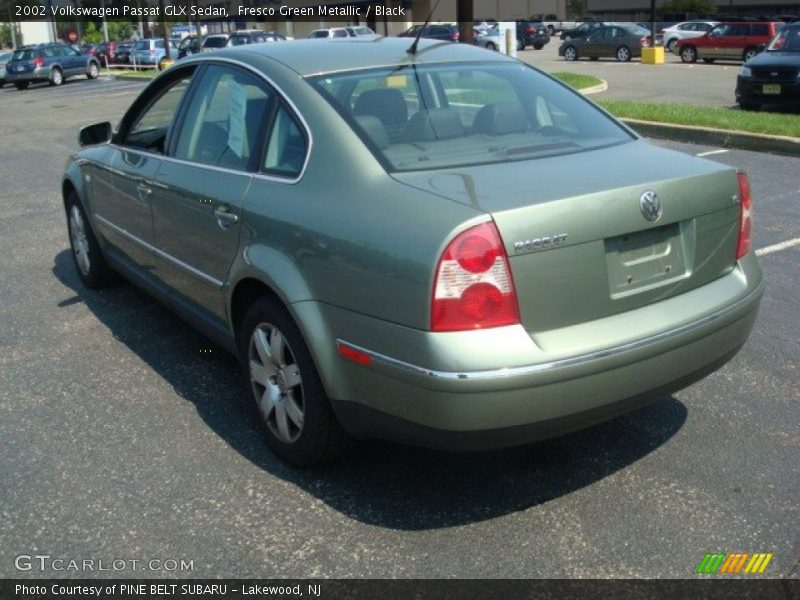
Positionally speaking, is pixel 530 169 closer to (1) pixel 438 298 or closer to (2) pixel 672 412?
(1) pixel 438 298

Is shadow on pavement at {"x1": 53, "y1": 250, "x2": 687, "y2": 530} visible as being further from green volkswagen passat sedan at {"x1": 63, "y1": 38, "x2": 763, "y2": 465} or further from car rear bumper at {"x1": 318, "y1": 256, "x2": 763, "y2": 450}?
car rear bumper at {"x1": 318, "y1": 256, "x2": 763, "y2": 450}

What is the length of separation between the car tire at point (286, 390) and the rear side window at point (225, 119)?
729 millimetres

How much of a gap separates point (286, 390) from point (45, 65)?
33.6 meters

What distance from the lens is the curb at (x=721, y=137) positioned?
34.5ft

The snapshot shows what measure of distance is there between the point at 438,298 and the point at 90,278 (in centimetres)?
396

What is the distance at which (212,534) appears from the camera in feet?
10.5

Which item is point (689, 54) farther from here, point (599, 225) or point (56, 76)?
point (599, 225)

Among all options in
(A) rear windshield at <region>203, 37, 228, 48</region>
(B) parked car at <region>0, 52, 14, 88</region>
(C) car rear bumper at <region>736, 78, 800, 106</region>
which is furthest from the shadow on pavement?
(A) rear windshield at <region>203, 37, 228, 48</region>

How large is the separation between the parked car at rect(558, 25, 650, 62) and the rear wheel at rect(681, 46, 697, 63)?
5.13ft

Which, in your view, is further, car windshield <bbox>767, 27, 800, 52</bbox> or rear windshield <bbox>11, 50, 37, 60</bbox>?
rear windshield <bbox>11, 50, 37, 60</bbox>

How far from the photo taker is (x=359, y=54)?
4051mm

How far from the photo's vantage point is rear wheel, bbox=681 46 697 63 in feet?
103

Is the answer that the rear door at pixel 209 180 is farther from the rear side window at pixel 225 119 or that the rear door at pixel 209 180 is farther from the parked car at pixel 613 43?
the parked car at pixel 613 43

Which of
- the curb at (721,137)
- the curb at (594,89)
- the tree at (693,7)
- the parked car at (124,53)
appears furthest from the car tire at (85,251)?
the tree at (693,7)
